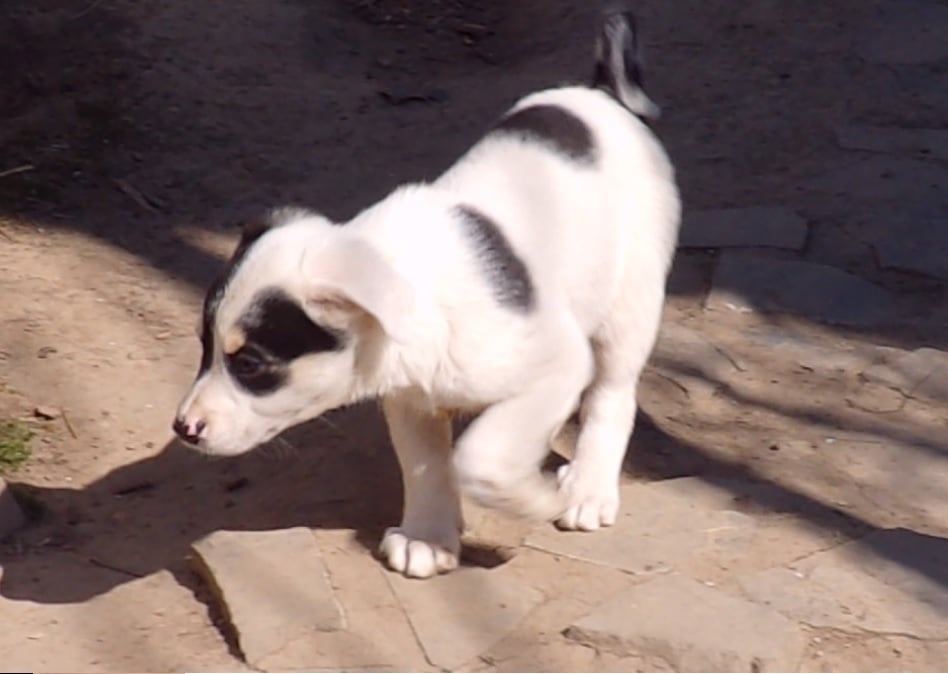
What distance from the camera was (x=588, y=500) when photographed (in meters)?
4.20

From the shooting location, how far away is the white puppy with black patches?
11.8 ft

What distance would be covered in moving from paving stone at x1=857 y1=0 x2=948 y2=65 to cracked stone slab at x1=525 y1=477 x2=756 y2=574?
3967 millimetres

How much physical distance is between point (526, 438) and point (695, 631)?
543 mm

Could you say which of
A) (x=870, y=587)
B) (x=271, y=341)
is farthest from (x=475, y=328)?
(x=870, y=587)

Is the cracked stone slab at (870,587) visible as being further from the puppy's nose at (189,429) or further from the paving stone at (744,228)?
the paving stone at (744,228)

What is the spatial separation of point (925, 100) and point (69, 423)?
4030 millimetres

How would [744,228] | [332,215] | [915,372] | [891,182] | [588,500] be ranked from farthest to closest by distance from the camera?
[891,182] < [332,215] < [744,228] < [915,372] < [588,500]

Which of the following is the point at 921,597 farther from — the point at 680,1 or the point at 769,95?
the point at 680,1

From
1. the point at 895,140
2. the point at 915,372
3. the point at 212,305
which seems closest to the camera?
the point at 212,305

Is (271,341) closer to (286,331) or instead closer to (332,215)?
(286,331)

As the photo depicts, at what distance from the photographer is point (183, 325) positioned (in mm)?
5539

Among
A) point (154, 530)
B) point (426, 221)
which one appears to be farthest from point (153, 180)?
point (426, 221)

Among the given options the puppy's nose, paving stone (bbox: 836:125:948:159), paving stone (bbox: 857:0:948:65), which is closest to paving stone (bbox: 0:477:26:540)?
the puppy's nose

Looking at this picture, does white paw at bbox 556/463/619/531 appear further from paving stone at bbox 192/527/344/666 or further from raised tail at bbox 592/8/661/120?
raised tail at bbox 592/8/661/120
